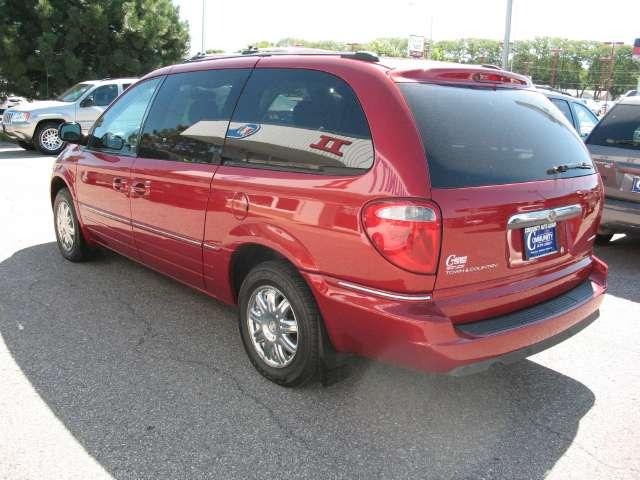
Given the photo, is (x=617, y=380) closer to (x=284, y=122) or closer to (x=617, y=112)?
(x=284, y=122)

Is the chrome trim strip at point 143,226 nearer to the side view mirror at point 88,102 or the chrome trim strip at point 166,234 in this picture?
the chrome trim strip at point 166,234

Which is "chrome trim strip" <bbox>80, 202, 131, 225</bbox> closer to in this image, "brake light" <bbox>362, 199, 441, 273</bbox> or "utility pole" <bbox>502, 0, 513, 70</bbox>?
"brake light" <bbox>362, 199, 441, 273</bbox>

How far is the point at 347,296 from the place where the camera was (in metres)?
2.82

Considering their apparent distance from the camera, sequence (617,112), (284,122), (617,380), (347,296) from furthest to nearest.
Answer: (617,112), (617,380), (284,122), (347,296)

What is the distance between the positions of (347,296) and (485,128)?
107 centimetres

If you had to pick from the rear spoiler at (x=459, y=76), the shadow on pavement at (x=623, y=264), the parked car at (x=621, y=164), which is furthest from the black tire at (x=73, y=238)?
the parked car at (x=621, y=164)

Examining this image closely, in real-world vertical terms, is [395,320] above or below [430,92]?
below

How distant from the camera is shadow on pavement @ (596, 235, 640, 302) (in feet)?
17.2

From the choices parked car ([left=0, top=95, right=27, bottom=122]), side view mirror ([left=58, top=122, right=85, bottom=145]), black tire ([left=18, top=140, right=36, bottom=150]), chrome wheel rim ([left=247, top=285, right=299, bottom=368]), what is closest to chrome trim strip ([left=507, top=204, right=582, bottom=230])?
chrome wheel rim ([left=247, top=285, right=299, bottom=368])

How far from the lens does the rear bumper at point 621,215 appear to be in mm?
5879

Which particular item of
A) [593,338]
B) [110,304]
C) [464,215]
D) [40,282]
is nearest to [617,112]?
[593,338]

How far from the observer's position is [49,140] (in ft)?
48.0

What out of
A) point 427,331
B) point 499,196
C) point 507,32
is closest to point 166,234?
point 427,331

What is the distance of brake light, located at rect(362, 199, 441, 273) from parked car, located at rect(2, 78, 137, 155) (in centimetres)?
1336
